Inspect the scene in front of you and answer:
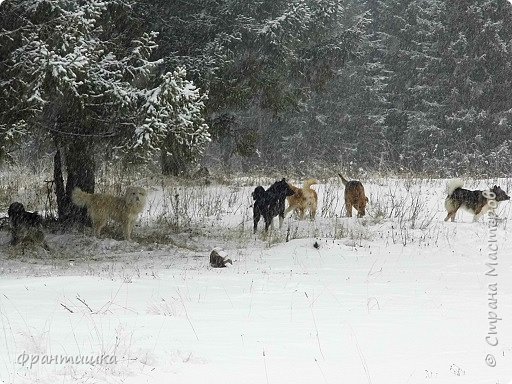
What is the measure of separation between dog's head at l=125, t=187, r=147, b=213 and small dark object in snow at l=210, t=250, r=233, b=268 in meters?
3.64

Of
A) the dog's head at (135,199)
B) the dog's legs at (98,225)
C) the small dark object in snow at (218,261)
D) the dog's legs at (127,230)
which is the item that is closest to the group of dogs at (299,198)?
the dog's head at (135,199)

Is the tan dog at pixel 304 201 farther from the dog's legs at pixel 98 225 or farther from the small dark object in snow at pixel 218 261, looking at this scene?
the small dark object in snow at pixel 218 261

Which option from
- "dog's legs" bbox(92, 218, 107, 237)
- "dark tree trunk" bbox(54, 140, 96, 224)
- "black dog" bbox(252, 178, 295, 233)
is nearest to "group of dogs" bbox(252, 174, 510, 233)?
"black dog" bbox(252, 178, 295, 233)

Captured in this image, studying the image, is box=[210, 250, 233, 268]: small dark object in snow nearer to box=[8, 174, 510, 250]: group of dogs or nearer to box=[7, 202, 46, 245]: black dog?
box=[8, 174, 510, 250]: group of dogs

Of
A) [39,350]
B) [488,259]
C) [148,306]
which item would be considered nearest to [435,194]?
[488,259]

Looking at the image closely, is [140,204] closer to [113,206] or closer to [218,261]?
[113,206]

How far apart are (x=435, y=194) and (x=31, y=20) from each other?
10.7 m

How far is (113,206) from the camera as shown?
13.2 m

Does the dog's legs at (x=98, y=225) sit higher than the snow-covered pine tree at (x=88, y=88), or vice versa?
the snow-covered pine tree at (x=88, y=88)

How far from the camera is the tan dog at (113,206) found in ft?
43.2

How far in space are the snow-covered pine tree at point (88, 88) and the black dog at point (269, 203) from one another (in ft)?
6.57

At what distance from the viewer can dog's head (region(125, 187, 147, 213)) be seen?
13180 millimetres

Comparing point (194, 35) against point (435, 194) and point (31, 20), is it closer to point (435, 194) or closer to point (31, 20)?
point (31, 20)

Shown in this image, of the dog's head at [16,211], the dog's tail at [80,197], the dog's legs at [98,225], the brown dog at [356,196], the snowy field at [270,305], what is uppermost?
the brown dog at [356,196]
